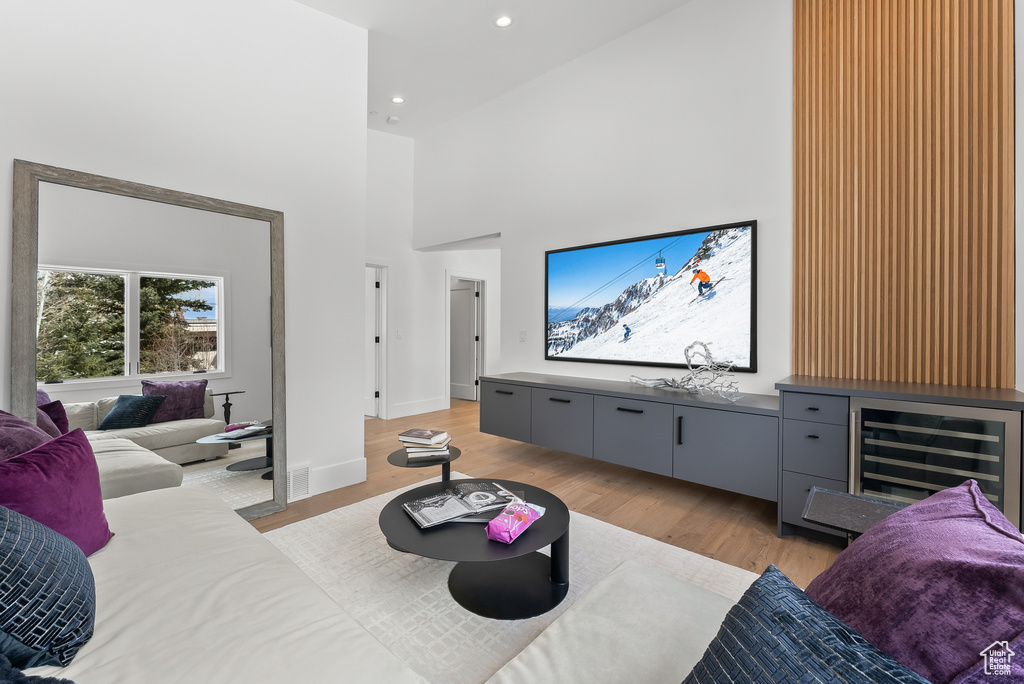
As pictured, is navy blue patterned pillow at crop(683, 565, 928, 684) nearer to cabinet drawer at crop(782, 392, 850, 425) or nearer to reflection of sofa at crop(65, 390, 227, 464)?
cabinet drawer at crop(782, 392, 850, 425)

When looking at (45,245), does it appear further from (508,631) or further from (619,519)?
(619,519)

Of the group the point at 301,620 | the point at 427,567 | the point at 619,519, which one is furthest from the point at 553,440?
the point at 301,620

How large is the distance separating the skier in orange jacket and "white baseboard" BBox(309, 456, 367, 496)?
2.65 metres

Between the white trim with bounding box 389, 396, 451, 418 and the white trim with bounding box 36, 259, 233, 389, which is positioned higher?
the white trim with bounding box 36, 259, 233, 389

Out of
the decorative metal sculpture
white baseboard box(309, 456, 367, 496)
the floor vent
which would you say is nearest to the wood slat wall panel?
the decorative metal sculpture

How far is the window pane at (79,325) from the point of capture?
82.2 inches

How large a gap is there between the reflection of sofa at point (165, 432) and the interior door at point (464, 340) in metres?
4.22

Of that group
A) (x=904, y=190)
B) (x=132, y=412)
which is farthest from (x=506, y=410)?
(x=904, y=190)

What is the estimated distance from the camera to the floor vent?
9.49 feet

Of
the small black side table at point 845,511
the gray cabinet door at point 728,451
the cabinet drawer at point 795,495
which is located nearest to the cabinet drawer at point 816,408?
the gray cabinet door at point 728,451

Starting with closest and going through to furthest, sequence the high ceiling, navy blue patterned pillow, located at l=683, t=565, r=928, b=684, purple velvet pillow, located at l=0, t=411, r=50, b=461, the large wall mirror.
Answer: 1. navy blue patterned pillow, located at l=683, t=565, r=928, b=684
2. purple velvet pillow, located at l=0, t=411, r=50, b=461
3. the large wall mirror
4. the high ceiling

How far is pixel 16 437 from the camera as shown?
1399mm

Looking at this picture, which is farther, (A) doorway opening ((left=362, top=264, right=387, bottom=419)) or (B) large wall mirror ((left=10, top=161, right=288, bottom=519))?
(A) doorway opening ((left=362, top=264, right=387, bottom=419))

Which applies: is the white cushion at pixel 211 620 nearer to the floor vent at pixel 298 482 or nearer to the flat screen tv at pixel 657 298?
the floor vent at pixel 298 482
